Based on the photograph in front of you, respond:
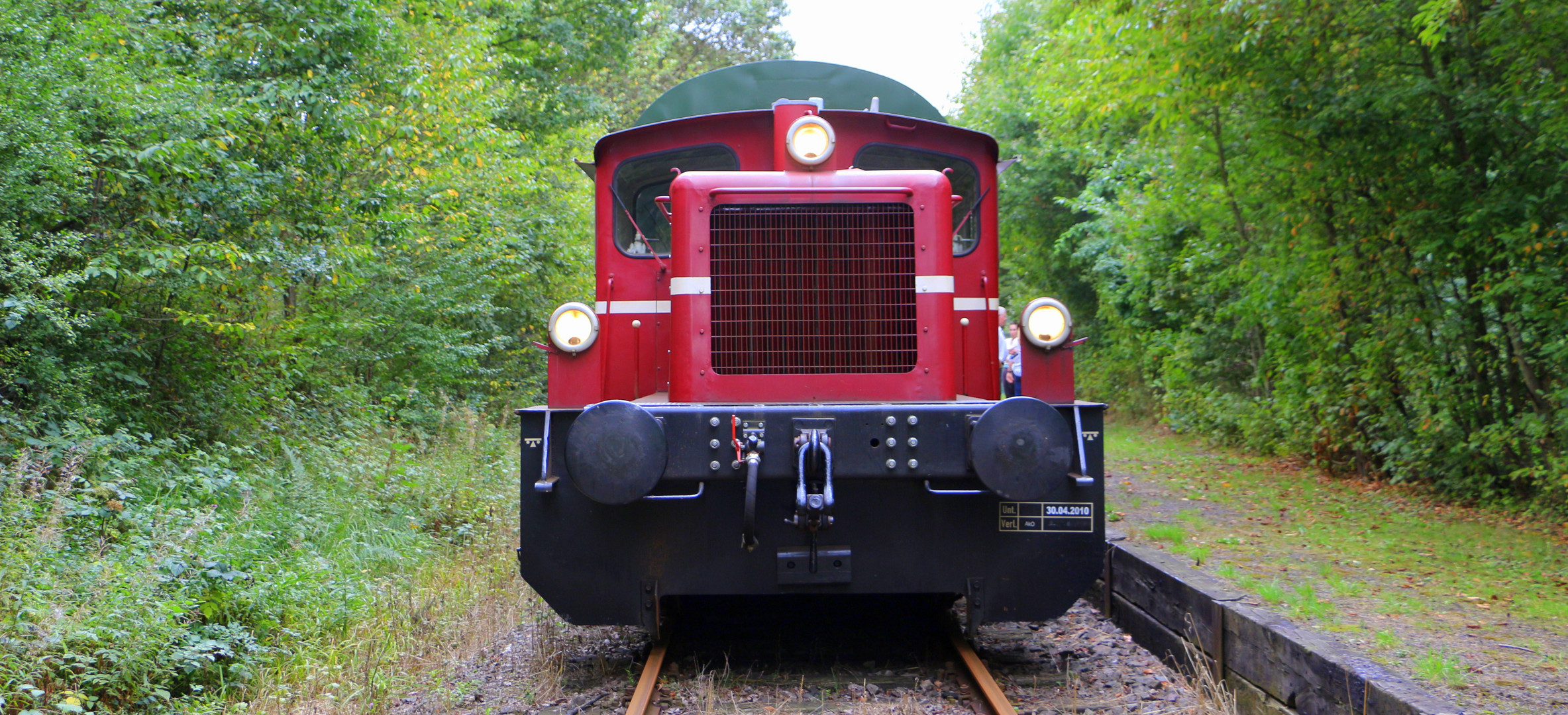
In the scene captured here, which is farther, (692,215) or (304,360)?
(304,360)

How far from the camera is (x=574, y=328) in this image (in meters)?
4.84

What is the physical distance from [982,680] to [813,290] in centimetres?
178

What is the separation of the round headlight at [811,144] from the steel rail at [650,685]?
228cm

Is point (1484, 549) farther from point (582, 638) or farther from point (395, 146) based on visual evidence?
point (395, 146)

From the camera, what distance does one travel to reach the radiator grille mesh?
4703 millimetres

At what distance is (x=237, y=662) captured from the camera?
4.52m

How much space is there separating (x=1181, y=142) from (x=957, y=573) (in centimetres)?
673

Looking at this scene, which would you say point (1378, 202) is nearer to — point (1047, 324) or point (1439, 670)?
point (1047, 324)

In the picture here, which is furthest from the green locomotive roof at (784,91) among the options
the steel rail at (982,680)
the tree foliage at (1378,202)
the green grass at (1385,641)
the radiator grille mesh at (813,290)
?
the green grass at (1385,641)

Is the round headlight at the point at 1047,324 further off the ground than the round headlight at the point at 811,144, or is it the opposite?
the round headlight at the point at 811,144

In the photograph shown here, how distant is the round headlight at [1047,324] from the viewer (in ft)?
15.5

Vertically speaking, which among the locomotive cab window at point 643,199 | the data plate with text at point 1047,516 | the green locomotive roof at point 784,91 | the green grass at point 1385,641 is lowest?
the green grass at point 1385,641

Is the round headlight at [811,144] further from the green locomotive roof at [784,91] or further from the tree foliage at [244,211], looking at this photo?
the tree foliage at [244,211]

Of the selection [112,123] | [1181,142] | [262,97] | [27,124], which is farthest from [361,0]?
[1181,142]
